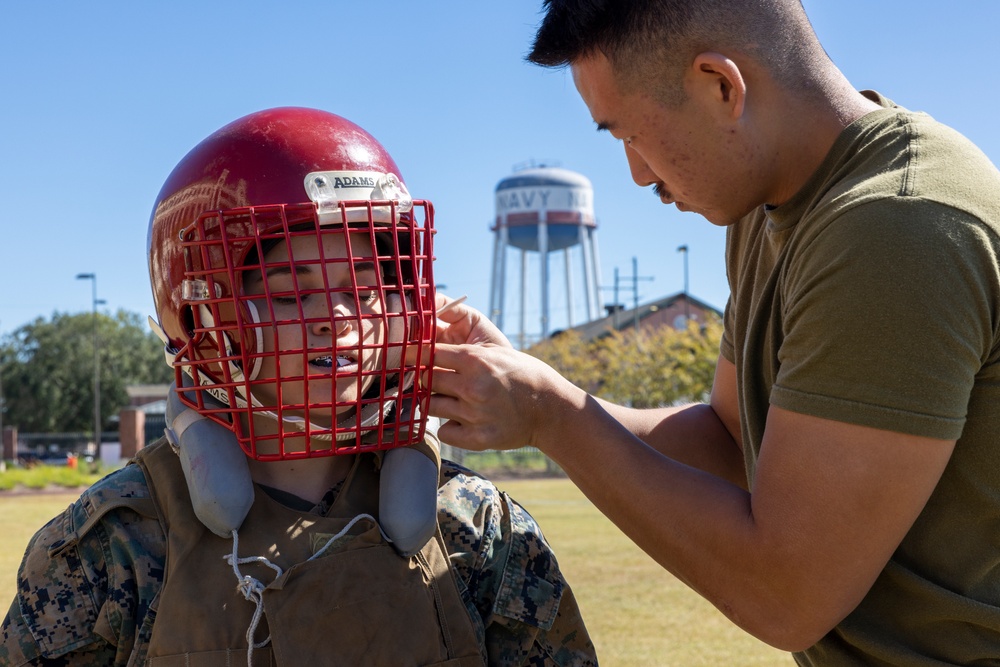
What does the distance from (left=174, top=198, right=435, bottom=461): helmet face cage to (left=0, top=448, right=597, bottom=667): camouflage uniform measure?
291 mm

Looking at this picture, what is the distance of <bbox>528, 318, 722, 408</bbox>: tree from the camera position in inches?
1524

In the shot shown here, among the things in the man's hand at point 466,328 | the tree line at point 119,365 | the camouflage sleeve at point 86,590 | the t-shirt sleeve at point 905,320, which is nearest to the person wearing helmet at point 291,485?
the camouflage sleeve at point 86,590

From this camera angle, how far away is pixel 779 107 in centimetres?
257

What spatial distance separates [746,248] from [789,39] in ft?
2.29

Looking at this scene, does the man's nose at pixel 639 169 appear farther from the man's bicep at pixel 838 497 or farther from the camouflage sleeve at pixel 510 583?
the camouflage sleeve at pixel 510 583

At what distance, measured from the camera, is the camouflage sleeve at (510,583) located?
2.68m

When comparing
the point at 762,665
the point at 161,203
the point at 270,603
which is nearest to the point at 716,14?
the point at 161,203

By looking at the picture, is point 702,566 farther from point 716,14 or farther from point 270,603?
point 716,14

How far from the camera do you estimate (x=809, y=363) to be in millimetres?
2250

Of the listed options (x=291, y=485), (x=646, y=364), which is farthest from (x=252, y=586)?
(x=646, y=364)

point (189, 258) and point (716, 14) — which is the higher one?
point (716, 14)

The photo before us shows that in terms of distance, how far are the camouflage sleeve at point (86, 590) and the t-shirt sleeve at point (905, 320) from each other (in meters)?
1.62

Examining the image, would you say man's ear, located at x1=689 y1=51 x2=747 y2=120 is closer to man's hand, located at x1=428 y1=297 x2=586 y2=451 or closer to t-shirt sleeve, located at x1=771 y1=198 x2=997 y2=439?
t-shirt sleeve, located at x1=771 y1=198 x2=997 y2=439

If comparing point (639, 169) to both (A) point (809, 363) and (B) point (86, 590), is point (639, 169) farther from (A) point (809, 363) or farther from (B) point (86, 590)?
(B) point (86, 590)
